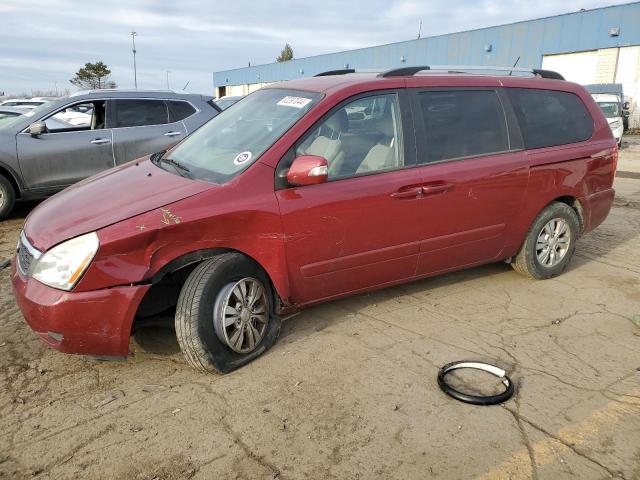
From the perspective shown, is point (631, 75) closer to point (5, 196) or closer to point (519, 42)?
point (519, 42)

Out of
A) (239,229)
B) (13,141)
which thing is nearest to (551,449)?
(239,229)

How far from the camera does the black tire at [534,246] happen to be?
179 inches

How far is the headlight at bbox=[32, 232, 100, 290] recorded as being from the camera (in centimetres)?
277

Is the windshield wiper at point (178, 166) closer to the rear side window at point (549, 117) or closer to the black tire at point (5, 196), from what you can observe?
the rear side window at point (549, 117)

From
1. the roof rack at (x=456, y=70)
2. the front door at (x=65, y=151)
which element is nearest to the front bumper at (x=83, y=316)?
the roof rack at (x=456, y=70)

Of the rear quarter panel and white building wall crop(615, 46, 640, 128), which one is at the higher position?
white building wall crop(615, 46, 640, 128)

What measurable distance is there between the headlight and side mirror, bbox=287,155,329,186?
1.17 metres

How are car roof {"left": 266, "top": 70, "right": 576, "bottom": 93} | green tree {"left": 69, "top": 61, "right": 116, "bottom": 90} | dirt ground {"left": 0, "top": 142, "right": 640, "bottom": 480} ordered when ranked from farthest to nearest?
1. green tree {"left": 69, "top": 61, "right": 116, "bottom": 90}
2. car roof {"left": 266, "top": 70, "right": 576, "bottom": 93}
3. dirt ground {"left": 0, "top": 142, "right": 640, "bottom": 480}

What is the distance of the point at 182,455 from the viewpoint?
246cm

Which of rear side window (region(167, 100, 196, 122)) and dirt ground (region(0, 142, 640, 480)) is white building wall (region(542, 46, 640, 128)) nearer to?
rear side window (region(167, 100, 196, 122))

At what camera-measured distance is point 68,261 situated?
2797 mm

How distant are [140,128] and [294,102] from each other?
4.51 metres

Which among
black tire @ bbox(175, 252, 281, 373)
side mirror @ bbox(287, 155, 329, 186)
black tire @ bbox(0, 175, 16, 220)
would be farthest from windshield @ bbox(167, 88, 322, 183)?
black tire @ bbox(0, 175, 16, 220)

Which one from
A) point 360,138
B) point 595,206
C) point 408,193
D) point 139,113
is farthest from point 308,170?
point 139,113
